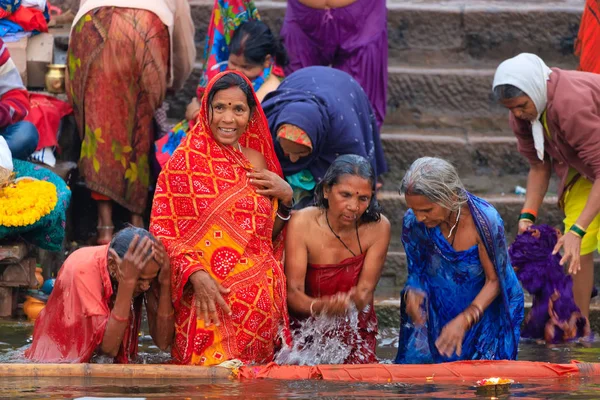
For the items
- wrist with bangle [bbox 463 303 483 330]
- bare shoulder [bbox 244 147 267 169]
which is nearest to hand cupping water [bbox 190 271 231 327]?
bare shoulder [bbox 244 147 267 169]

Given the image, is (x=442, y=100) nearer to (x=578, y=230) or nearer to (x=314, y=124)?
(x=314, y=124)

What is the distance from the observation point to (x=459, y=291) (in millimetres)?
6336

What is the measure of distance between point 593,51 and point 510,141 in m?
1.02

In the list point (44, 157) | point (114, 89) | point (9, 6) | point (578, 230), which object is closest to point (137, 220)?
point (44, 157)

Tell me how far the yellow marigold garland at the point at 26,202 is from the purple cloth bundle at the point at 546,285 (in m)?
2.77

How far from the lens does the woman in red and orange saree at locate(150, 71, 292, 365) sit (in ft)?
20.1

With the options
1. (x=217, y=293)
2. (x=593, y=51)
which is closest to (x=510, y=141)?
(x=593, y=51)

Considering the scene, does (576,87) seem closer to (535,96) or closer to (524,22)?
(535,96)

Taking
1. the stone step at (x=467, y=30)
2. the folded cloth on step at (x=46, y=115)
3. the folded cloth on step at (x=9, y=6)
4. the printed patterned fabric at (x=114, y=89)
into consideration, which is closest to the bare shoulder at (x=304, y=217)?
the printed patterned fabric at (x=114, y=89)

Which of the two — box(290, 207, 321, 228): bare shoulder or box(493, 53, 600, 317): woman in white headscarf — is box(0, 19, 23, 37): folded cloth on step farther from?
box(493, 53, 600, 317): woman in white headscarf

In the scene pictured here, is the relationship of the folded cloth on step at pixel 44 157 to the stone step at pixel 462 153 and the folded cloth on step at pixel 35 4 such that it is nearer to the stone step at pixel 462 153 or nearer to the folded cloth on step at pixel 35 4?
the folded cloth on step at pixel 35 4

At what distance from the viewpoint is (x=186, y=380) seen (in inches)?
226

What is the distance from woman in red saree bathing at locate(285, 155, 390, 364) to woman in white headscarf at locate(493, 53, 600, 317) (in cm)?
110

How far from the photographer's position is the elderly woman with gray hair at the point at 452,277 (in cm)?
602
